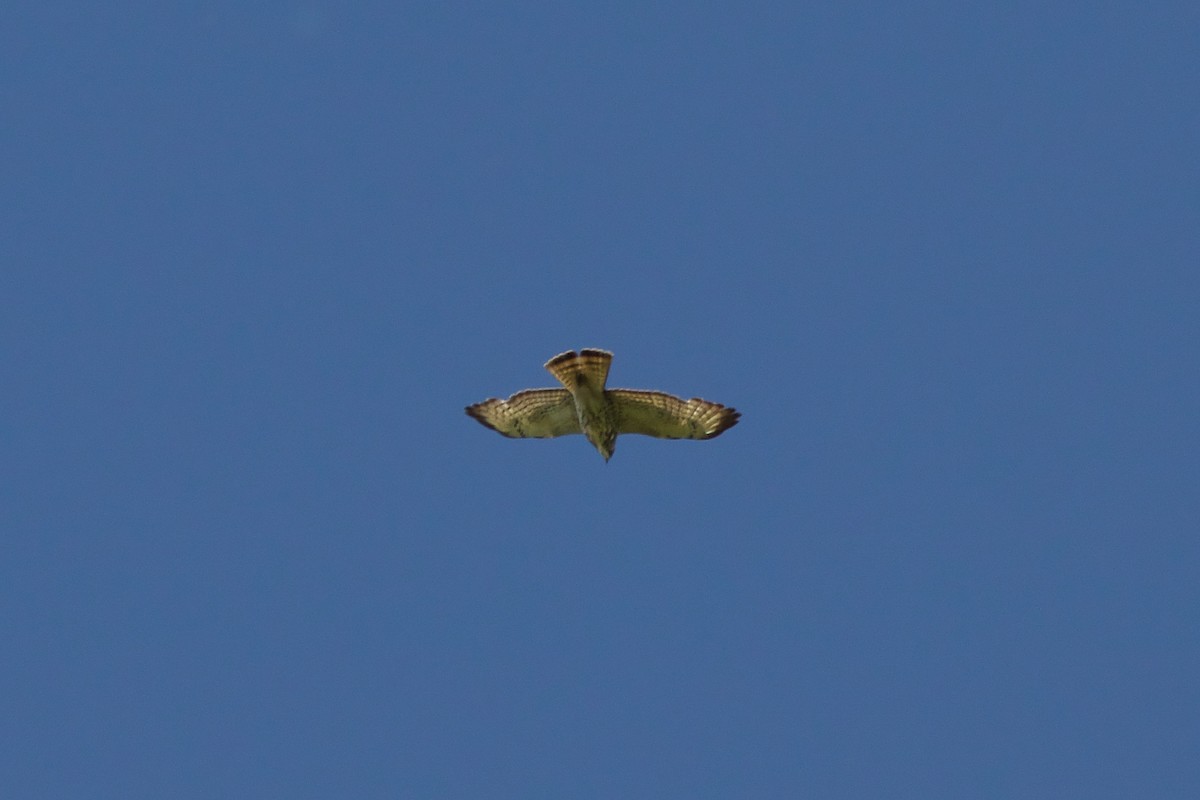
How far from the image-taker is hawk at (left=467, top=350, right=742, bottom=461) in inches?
877

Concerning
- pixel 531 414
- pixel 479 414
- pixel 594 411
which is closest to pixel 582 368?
pixel 594 411

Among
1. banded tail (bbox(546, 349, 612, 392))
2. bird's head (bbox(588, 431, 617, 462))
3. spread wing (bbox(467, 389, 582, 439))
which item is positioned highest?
spread wing (bbox(467, 389, 582, 439))

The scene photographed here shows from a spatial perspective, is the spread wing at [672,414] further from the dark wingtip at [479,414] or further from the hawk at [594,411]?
the dark wingtip at [479,414]

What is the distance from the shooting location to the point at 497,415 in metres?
23.8

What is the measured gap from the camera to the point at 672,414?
23094 millimetres

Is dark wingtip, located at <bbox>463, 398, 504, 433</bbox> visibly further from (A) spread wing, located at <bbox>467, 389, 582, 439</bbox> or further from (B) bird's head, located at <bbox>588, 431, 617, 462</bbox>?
(B) bird's head, located at <bbox>588, 431, 617, 462</bbox>

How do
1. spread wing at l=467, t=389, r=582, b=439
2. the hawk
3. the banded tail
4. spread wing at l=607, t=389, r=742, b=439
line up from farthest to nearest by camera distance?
spread wing at l=467, t=389, r=582, b=439 → spread wing at l=607, t=389, r=742, b=439 → the hawk → the banded tail

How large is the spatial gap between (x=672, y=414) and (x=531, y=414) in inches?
78.6

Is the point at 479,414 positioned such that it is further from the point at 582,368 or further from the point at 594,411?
the point at 582,368

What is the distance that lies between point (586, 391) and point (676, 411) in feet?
4.32

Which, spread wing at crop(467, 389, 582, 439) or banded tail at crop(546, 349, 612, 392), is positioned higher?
spread wing at crop(467, 389, 582, 439)

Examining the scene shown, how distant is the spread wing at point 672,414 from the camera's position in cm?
2278

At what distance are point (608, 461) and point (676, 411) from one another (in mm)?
1139

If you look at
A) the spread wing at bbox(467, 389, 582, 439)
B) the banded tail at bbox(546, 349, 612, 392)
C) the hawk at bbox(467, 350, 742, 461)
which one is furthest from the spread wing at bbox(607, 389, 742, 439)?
the spread wing at bbox(467, 389, 582, 439)
